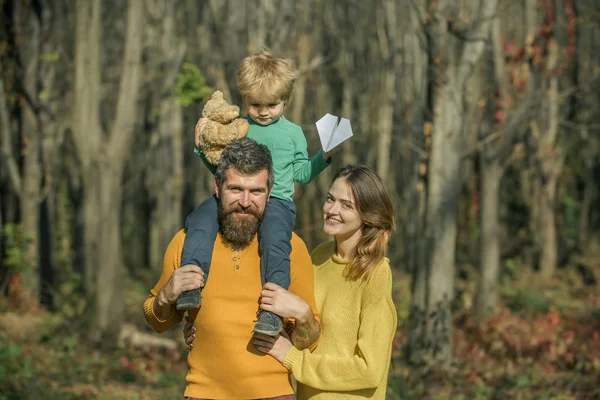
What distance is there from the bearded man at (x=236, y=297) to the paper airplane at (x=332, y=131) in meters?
0.28

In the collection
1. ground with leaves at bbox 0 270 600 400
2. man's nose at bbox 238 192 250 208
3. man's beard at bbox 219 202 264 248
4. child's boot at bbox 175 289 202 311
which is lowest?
ground with leaves at bbox 0 270 600 400

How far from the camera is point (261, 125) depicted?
3.99m

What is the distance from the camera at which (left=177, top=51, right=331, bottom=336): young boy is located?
11.9 feet

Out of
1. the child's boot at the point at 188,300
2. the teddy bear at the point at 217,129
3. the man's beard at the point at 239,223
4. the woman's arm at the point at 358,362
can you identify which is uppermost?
the teddy bear at the point at 217,129

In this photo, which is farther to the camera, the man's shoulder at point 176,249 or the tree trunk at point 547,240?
the tree trunk at point 547,240

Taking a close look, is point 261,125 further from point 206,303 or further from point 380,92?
point 380,92

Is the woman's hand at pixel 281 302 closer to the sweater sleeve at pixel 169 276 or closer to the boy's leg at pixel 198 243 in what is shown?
the boy's leg at pixel 198 243

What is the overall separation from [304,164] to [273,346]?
0.89m

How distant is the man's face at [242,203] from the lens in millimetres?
3624

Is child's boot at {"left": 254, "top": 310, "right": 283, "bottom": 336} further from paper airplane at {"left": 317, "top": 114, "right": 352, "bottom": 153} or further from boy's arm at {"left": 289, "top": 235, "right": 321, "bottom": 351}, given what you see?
paper airplane at {"left": 317, "top": 114, "right": 352, "bottom": 153}

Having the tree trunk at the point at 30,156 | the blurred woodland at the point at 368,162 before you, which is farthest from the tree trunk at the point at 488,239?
the tree trunk at the point at 30,156

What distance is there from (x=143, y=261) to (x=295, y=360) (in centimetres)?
2564

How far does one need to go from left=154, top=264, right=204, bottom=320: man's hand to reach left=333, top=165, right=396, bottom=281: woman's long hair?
27.8 inches

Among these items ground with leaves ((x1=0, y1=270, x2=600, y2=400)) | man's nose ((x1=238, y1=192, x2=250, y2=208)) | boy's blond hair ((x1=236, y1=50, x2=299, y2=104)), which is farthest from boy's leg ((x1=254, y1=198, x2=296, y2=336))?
ground with leaves ((x1=0, y1=270, x2=600, y2=400))
